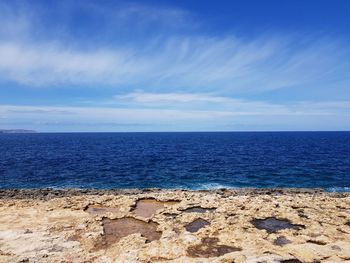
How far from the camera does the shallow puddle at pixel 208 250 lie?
60.9ft

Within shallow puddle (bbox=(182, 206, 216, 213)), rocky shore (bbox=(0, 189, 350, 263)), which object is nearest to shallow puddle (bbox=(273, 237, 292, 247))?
rocky shore (bbox=(0, 189, 350, 263))

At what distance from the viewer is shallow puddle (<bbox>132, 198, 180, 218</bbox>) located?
2838 cm

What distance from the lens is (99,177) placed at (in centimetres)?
6072

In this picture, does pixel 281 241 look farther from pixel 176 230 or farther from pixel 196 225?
pixel 176 230

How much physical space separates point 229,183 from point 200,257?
37.5 metres

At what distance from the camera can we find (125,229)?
78.4 feet

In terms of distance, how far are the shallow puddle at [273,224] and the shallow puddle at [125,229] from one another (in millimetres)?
7455

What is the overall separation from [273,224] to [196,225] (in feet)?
18.9

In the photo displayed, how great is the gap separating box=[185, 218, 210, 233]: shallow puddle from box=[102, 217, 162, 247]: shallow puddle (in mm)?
2241

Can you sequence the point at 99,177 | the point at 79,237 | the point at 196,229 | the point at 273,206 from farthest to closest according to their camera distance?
the point at 99,177 → the point at 273,206 → the point at 196,229 → the point at 79,237

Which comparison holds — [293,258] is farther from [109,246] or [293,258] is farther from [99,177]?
[99,177]

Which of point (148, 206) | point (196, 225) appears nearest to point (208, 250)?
point (196, 225)

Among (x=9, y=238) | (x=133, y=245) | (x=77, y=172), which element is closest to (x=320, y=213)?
(x=133, y=245)

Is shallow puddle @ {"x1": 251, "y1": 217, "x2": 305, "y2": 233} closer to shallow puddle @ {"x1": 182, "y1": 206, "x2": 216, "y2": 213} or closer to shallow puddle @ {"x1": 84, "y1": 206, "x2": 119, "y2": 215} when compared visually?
shallow puddle @ {"x1": 182, "y1": 206, "x2": 216, "y2": 213}
